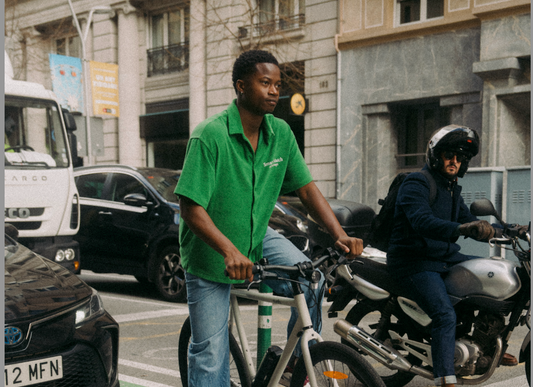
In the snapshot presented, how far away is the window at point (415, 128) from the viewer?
1423 centimetres

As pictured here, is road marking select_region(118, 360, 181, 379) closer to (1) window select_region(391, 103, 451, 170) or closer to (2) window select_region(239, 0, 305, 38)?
(1) window select_region(391, 103, 451, 170)

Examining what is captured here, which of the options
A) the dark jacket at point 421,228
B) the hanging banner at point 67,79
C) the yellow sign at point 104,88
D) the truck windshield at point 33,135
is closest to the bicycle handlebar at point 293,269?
the dark jacket at point 421,228

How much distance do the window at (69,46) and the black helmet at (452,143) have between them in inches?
811

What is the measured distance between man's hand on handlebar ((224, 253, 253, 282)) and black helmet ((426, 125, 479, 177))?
5.43 ft

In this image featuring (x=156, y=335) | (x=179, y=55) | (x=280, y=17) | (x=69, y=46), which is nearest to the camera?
(x=156, y=335)

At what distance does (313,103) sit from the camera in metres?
16.0

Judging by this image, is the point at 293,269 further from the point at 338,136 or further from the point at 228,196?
the point at 338,136

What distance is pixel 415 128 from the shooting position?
48.4 feet

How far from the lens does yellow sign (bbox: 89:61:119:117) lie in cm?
1739

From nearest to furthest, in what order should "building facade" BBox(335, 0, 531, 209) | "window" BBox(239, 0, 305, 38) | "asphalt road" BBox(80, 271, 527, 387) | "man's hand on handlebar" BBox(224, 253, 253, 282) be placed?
"man's hand on handlebar" BBox(224, 253, 253, 282) → "asphalt road" BBox(80, 271, 527, 387) → "building facade" BBox(335, 0, 531, 209) → "window" BBox(239, 0, 305, 38)

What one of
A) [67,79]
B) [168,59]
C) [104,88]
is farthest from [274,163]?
[168,59]

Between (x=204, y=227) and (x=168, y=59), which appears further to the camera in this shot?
(x=168, y=59)

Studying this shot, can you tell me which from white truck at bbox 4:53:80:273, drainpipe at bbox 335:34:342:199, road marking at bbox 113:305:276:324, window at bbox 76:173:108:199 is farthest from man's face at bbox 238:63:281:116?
drainpipe at bbox 335:34:342:199

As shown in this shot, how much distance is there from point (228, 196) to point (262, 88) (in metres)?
0.50
